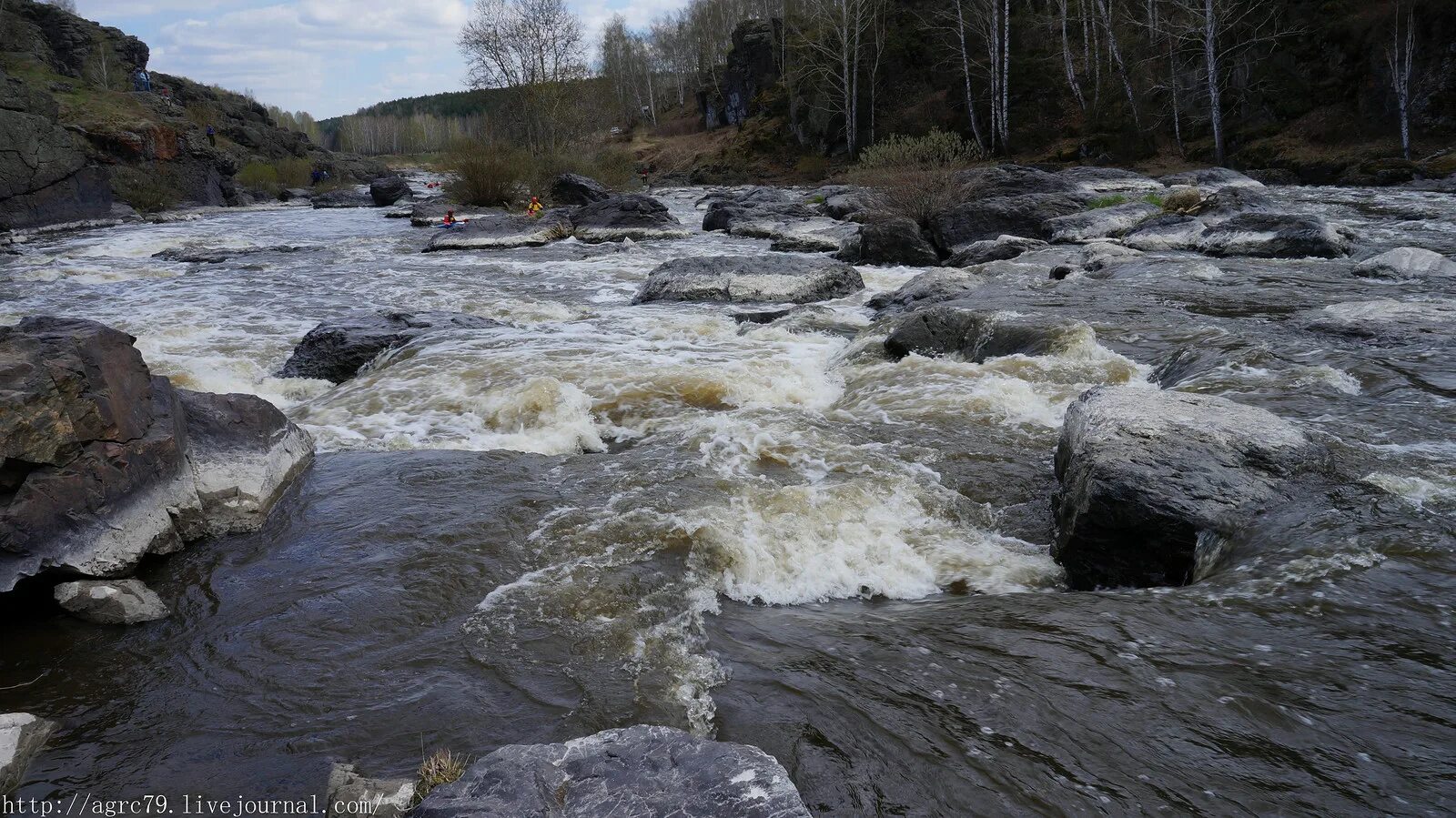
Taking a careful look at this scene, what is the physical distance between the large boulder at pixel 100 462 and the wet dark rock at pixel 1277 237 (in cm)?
1390

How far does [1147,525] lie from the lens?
4.22 metres

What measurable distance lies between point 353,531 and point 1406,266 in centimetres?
1256

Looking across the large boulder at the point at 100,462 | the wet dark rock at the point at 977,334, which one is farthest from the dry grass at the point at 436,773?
the wet dark rock at the point at 977,334

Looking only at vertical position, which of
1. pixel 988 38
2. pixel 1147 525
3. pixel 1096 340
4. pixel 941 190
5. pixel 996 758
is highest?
pixel 988 38

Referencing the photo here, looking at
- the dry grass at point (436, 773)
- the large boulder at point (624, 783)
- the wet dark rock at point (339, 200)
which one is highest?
the wet dark rock at point (339, 200)

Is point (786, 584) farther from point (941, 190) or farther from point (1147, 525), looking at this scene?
point (941, 190)

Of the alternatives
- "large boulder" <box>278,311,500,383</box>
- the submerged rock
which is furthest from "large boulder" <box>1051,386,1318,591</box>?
"large boulder" <box>278,311,500,383</box>

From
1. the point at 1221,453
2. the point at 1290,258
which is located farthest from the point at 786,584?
the point at 1290,258

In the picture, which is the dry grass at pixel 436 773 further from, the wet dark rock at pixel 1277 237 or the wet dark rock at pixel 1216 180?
the wet dark rock at pixel 1216 180

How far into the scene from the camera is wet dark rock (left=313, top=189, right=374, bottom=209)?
38.9 meters

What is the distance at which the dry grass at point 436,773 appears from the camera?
256cm

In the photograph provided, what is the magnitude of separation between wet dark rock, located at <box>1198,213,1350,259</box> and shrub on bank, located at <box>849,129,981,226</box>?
5.08 m

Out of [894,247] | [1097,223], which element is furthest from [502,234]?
[1097,223]

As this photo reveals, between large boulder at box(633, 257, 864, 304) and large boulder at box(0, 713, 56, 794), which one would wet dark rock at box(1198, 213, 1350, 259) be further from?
large boulder at box(0, 713, 56, 794)
